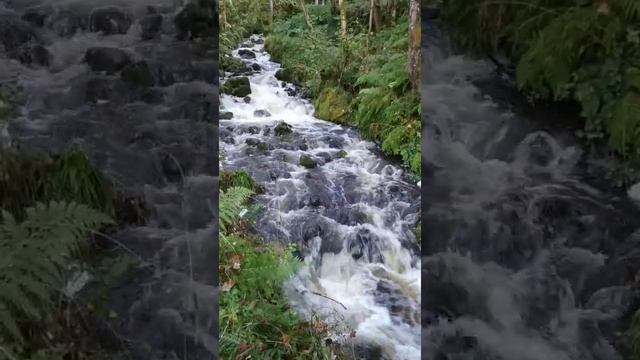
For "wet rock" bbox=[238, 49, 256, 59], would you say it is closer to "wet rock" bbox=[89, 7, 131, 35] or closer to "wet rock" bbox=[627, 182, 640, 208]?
"wet rock" bbox=[89, 7, 131, 35]

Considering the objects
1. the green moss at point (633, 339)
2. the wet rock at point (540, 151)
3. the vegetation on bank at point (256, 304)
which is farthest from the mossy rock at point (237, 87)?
the green moss at point (633, 339)

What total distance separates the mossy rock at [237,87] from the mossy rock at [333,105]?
25.9 inches

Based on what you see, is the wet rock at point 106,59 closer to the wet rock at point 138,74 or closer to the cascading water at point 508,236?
the wet rock at point 138,74

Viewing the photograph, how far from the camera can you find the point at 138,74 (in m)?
2.04

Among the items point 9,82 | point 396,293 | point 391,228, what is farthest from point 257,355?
point 9,82

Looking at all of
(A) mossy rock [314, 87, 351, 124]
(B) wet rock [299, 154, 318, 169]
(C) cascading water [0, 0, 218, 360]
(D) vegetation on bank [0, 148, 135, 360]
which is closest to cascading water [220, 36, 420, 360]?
(B) wet rock [299, 154, 318, 169]

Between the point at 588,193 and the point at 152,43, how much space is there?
5.42ft

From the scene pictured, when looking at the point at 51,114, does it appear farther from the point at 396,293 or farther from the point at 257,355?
the point at 396,293

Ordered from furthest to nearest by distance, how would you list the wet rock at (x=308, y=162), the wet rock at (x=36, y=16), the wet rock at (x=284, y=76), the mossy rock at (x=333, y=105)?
the wet rock at (x=284, y=76) < the mossy rock at (x=333, y=105) < the wet rock at (x=308, y=162) < the wet rock at (x=36, y=16)

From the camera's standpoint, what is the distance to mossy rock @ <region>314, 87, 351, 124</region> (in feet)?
15.7

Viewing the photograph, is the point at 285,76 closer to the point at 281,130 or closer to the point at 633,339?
the point at 281,130

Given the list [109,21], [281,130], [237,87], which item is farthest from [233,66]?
[109,21]

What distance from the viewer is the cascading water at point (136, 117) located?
2023 millimetres

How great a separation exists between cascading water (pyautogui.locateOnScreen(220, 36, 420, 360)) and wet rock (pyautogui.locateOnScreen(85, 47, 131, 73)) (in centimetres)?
189
